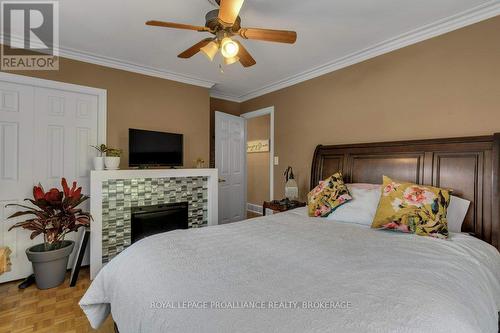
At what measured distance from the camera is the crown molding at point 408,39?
1.99 m

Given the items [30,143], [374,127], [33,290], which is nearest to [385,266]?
[374,127]

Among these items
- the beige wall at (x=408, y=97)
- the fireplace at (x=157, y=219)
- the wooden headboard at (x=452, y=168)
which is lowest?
the fireplace at (x=157, y=219)

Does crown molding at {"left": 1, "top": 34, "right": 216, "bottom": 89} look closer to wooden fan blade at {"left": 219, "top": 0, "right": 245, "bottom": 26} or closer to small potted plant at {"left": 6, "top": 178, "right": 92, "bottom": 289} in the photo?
small potted plant at {"left": 6, "top": 178, "right": 92, "bottom": 289}

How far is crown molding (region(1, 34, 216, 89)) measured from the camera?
278cm

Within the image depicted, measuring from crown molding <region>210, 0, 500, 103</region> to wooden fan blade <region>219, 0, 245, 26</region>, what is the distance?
1.80 m

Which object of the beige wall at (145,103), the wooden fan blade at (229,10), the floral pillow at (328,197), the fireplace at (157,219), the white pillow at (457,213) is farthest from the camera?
the fireplace at (157,219)

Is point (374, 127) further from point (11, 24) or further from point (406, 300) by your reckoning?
point (11, 24)

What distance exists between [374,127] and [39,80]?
3.72m

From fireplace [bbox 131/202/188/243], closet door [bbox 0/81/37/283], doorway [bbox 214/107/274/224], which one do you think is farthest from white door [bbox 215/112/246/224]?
closet door [bbox 0/81/37/283]

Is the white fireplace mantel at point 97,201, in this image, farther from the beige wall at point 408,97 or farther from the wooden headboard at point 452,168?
the wooden headboard at point 452,168

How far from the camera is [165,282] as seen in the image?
1043 mm

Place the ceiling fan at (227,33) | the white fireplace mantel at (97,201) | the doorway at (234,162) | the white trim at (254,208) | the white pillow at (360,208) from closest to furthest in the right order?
1. the ceiling fan at (227,33)
2. the white pillow at (360,208)
3. the white fireplace mantel at (97,201)
4. the doorway at (234,162)
5. the white trim at (254,208)

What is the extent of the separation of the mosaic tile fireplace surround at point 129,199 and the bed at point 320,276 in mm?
1536

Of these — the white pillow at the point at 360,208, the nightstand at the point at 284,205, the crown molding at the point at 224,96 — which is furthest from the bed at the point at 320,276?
the crown molding at the point at 224,96
